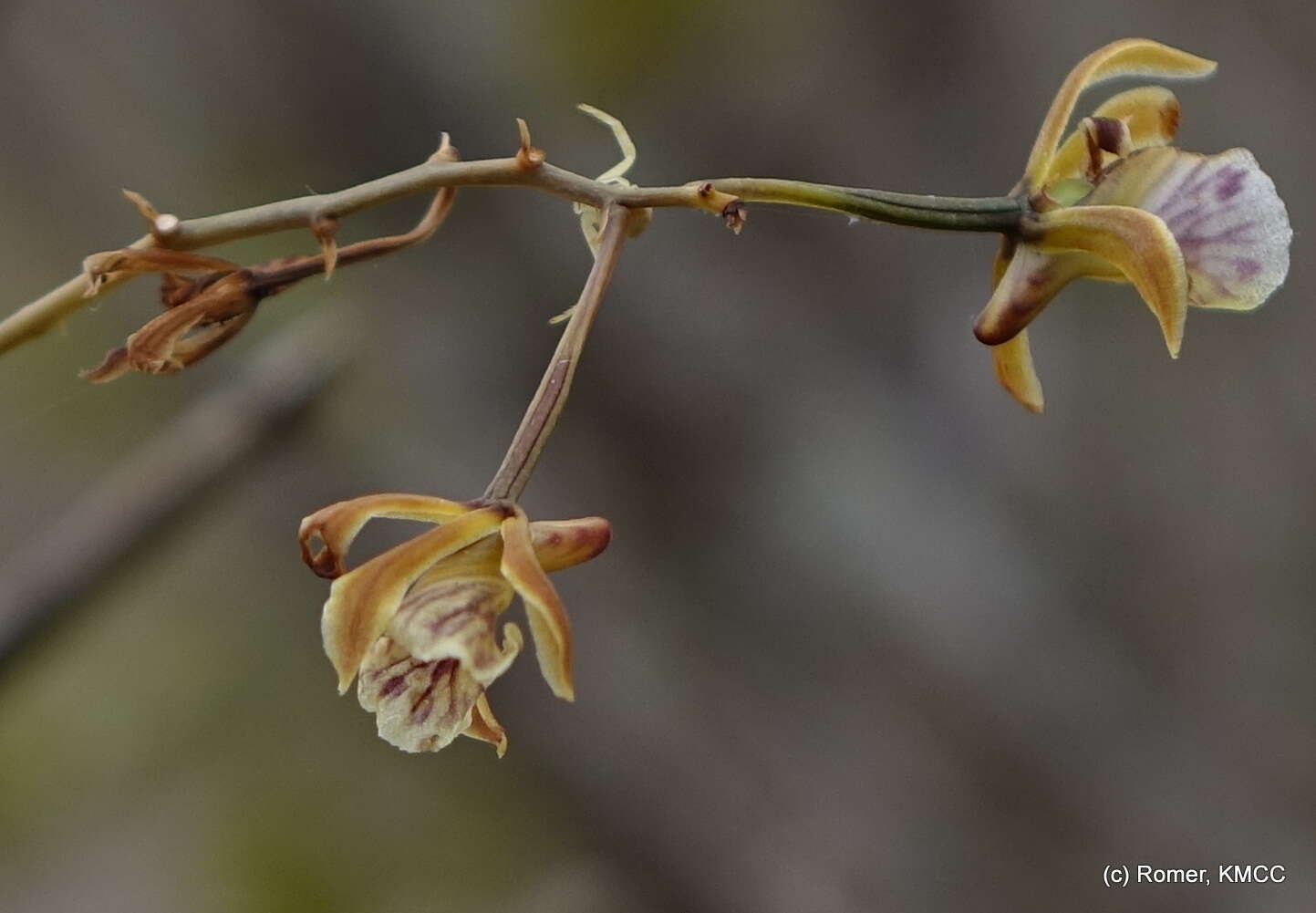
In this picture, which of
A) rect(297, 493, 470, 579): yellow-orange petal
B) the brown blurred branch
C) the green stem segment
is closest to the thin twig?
the green stem segment

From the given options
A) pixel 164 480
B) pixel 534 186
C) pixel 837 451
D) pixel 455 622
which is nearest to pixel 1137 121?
pixel 534 186

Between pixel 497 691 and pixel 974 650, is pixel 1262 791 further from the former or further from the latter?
pixel 497 691

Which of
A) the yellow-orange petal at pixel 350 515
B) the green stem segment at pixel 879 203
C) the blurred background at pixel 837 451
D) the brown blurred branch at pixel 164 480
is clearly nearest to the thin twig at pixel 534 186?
the green stem segment at pixel 879 203

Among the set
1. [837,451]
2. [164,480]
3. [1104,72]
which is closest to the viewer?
[1104,72]

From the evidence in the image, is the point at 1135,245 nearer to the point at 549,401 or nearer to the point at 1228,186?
the point at 1228,186

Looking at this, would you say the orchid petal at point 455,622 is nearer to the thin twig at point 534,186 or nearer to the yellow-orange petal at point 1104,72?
the thin twig at point 534,186

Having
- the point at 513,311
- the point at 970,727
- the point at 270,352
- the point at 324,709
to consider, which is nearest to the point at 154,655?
the point at 324,709

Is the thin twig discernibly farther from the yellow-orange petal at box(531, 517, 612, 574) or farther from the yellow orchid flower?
the yellow-orange petal at box(531, 517, 612, 574)
